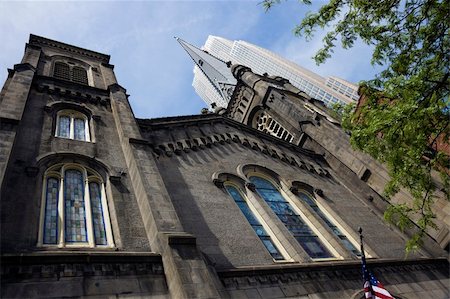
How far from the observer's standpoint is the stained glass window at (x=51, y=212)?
324 inches

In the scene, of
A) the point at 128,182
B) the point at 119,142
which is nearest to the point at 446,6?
the point at 128,182

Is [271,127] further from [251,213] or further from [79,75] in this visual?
[251,213]

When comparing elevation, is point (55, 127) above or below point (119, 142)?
above

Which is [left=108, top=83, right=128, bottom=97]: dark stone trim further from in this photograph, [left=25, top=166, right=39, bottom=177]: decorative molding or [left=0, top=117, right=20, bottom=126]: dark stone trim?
[left=25, top=166, right=39, bottom=177]: decorative molding

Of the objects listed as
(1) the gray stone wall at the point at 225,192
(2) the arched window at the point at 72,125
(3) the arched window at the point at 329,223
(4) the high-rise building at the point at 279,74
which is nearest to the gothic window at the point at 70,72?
(2) the arched window at the point at 72,125

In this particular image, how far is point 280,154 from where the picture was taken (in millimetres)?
17328

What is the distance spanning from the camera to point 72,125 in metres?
13.1

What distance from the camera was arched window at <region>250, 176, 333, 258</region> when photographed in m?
11.6

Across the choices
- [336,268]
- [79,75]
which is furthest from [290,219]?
[79,75]

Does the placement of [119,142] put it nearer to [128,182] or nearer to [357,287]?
[128,182]

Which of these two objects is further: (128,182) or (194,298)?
(128,182)

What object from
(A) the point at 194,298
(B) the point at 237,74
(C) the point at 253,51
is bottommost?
(A) the point at 194,298

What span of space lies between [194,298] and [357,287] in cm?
541

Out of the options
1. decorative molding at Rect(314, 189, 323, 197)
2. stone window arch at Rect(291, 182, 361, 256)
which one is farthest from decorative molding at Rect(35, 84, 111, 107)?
decorative molding at Rect(314, 189, 323, 197)
